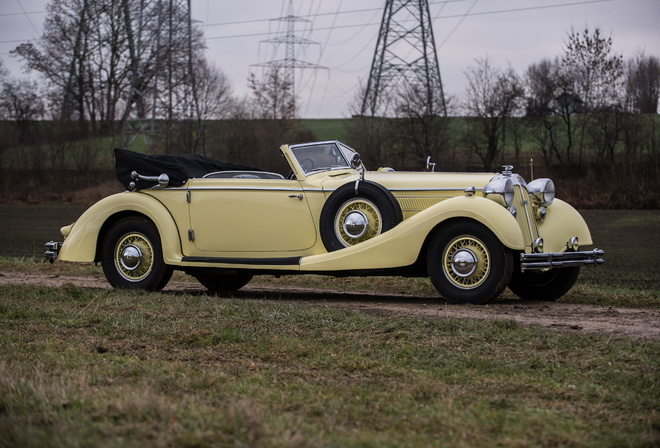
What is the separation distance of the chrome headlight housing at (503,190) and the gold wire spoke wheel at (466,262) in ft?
1.96

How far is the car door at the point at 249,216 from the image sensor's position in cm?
895

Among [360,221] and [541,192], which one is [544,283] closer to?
[541,192]

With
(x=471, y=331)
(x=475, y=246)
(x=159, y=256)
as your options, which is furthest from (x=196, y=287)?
(x=471, y=331)

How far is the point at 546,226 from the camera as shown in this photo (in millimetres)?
8781

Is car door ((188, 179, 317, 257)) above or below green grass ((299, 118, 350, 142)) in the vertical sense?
below

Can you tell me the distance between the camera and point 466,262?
7.98 m

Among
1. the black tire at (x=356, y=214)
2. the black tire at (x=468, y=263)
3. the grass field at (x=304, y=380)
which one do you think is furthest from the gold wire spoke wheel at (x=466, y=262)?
the grass field at (x=304, y=380)

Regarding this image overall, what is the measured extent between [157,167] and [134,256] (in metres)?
1.08

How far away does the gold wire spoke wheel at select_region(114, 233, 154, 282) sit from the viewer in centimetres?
947

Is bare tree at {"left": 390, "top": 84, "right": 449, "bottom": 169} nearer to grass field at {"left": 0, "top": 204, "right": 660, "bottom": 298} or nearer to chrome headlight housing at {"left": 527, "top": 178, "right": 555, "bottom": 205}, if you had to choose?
grass field at {"left": 0, "top": 204, "right": 660, "bottom": 298}

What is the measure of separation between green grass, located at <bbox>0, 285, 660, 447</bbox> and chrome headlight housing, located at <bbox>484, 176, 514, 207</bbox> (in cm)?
200

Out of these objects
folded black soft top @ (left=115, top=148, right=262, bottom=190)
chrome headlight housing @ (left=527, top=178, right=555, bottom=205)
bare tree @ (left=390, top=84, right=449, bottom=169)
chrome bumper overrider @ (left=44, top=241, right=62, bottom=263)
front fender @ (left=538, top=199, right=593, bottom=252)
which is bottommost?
chrome bumper overrider @ (left=44, top=241, right=62, bottom=263)

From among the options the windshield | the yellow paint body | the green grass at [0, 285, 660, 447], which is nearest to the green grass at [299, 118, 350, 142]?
the windshield

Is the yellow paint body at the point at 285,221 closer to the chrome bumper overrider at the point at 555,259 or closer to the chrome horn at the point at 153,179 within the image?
the chrome horn at the point at 153,179
